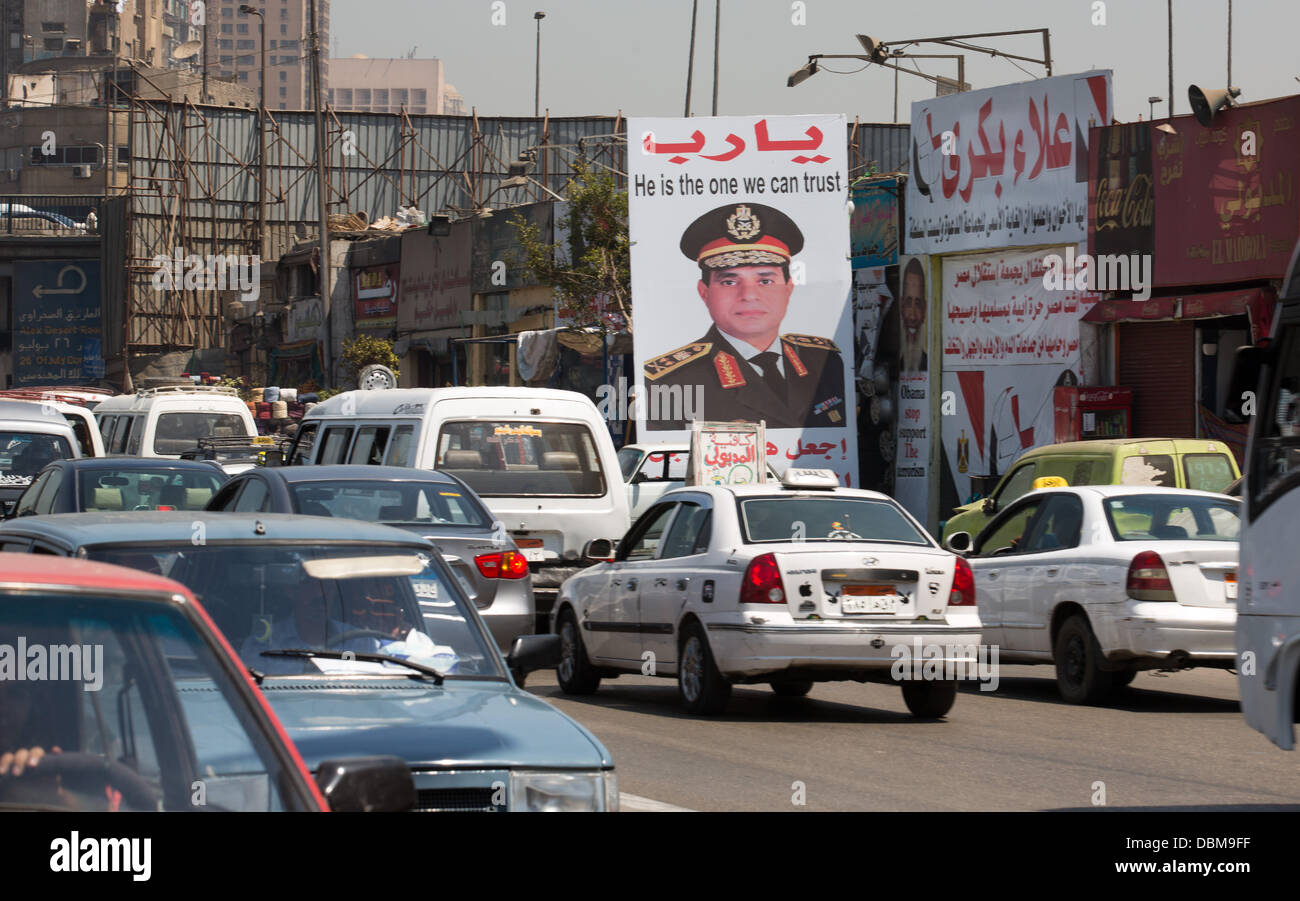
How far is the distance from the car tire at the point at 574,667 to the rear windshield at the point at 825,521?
2149mm

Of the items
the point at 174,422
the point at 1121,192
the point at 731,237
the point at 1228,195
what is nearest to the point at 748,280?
the point at 731,237

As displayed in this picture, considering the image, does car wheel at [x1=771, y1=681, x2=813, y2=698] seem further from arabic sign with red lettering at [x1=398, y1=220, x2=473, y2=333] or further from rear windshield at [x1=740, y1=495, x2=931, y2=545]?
arabic sign with red lettering at [x1=398, y1=220, x2=473, y2=333]

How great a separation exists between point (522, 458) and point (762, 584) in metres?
4.46

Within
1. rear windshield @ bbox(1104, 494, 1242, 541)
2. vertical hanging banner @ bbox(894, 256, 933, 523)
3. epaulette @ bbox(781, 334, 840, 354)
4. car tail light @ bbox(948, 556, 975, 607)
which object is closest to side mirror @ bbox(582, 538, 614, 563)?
car tail light @ bbox(948, 556, 975, 607)

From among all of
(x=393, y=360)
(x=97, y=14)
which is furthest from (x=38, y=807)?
(x=97, y=14)

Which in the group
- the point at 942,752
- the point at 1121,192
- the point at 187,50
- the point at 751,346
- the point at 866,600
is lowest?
the point at 942,752

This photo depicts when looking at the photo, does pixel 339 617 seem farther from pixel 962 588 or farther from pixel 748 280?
pixel 748 280

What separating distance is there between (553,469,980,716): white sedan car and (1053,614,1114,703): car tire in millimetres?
1286

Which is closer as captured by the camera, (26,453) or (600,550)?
(600,550)

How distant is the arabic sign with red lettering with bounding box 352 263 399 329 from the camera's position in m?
52.8

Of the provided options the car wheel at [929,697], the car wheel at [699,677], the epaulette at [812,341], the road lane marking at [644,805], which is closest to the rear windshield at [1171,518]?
the car wheel at [929,697]

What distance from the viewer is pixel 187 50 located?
138750mm

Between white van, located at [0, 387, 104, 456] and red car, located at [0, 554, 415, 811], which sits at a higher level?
white van, located at [0, 387, 104, 456]

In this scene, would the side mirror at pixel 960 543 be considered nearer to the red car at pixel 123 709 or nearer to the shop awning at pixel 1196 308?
the red car at pixel 123 709
